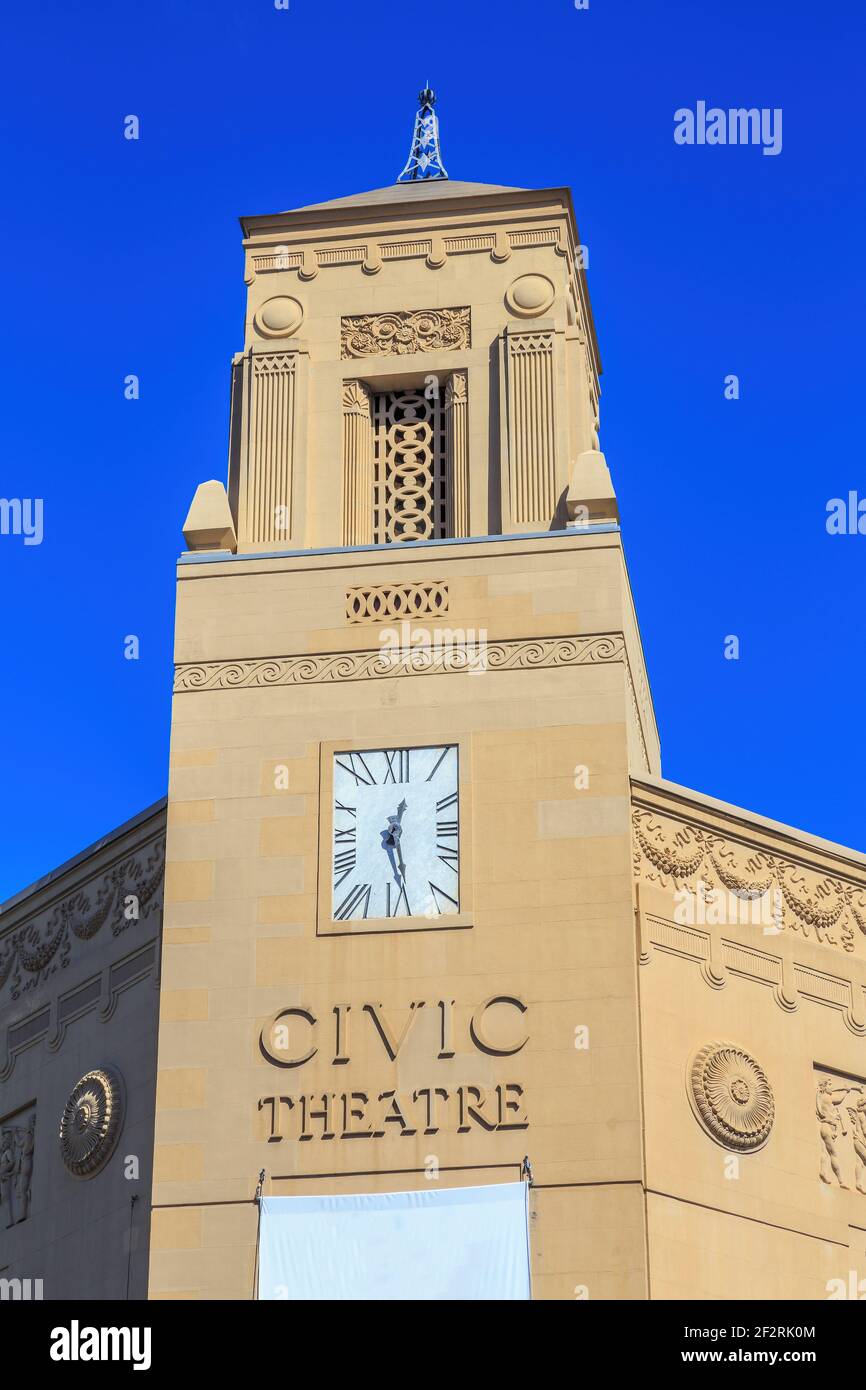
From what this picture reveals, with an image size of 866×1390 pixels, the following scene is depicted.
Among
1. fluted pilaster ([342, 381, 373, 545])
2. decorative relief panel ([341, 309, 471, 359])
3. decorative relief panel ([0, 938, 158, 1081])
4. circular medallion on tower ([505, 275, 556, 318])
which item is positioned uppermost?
circular medallion on tower ([505, 275, 556, 318])

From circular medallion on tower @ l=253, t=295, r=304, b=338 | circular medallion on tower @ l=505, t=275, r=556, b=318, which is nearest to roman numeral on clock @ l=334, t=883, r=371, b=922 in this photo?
circular medallion on tower @ l=253, t=295, r=304, b=338

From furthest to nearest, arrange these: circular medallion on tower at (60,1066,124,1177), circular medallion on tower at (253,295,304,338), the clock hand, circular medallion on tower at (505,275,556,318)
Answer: circular medallion on tower at (253,295,304,338) → circular medallion on tower at (505,275,556,318) → circular medallion on tower at (60,1066,124,1177) → the clock hand

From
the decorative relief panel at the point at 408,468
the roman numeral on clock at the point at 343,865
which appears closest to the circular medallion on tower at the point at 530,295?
the decorative relief panel at the point at 408,468

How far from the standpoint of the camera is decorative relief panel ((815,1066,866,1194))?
1054 inches

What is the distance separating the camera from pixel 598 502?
1077 inches

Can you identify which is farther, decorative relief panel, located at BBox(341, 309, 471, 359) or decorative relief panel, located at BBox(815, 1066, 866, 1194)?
decorative relief panel, located at BBox(341, 309, 471, 359)

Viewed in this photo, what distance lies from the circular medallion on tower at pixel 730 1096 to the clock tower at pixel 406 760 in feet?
4.99

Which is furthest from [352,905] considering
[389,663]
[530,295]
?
[530,295]

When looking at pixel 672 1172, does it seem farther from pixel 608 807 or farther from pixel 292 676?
pixel 292 676

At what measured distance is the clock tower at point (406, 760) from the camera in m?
A: 24.7

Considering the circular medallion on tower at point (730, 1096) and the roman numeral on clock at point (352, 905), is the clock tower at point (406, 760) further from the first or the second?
the circular medallion on tower at point (730, 1096)

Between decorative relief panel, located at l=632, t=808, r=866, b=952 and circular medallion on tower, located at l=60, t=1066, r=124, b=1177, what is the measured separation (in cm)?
622

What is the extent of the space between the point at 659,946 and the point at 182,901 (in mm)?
4961

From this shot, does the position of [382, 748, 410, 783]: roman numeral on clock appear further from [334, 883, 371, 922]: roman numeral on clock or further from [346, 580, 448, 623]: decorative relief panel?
[346, 580, 448, 623]: decorative relief panel
